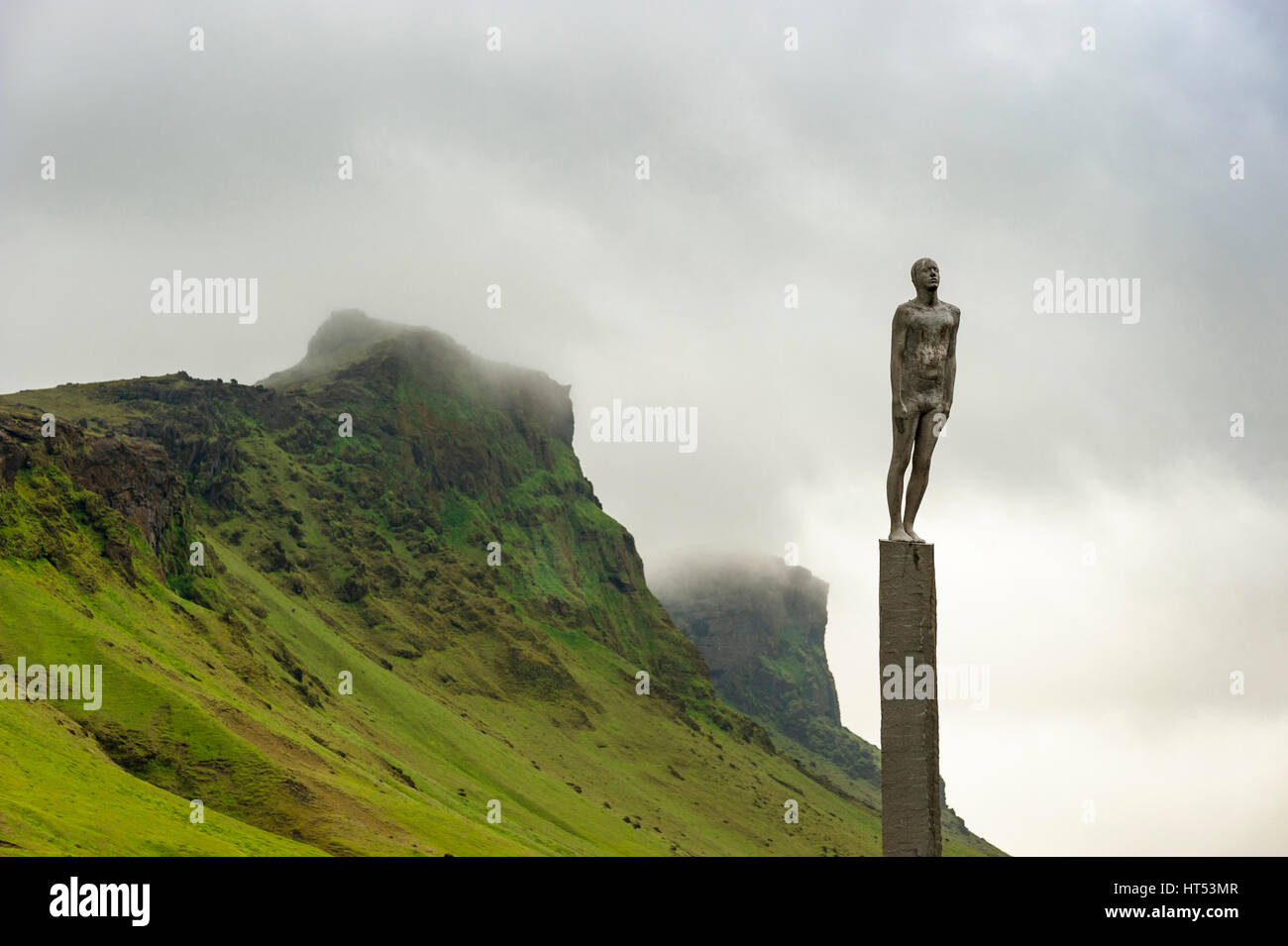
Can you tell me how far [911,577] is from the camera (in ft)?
70.1

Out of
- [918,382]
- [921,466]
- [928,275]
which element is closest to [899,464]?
[921,466]

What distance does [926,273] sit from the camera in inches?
870

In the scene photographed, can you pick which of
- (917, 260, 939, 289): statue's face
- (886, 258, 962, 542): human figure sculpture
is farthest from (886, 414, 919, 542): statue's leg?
(917, 260, 939, 289): statue's face

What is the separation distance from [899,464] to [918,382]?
1391mm

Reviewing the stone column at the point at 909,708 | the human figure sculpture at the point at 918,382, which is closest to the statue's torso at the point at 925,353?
the human figure sculpture at the point at 918,382

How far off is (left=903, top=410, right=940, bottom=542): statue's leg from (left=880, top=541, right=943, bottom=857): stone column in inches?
33.6

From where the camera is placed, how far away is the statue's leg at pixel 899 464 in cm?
2211

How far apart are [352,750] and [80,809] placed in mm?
64884

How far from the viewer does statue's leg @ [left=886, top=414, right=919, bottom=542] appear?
22109mm

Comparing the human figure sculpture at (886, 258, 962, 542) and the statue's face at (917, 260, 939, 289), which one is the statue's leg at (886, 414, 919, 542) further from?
the statue's face at (917, 260, 939, 289)

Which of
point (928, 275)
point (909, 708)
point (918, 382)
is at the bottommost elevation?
point (909, 708)

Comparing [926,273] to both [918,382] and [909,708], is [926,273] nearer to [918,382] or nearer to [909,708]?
[918,382]
